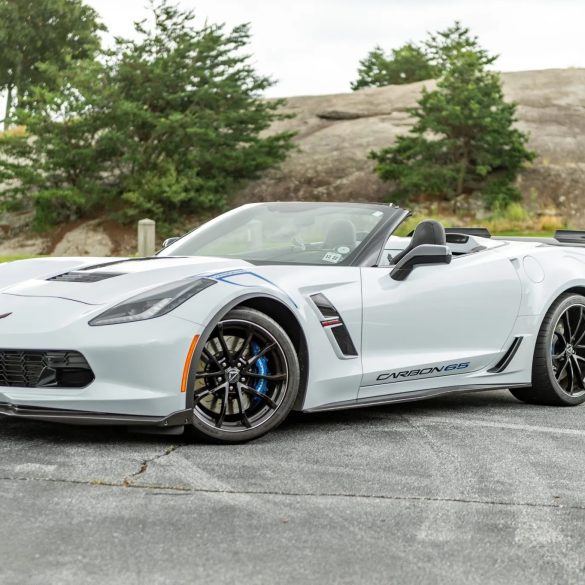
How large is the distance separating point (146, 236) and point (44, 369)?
1929 cm

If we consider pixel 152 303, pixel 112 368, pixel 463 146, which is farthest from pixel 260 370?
pixel 463 146

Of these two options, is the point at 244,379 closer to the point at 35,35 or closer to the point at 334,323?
the point at 334,323

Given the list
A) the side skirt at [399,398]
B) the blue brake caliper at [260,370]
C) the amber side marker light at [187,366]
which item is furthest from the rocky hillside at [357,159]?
the amber side marker light at [187,366]

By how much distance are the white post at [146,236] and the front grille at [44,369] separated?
18931 millimetres

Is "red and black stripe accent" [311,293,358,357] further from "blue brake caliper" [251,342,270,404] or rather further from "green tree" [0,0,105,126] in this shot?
"green tree" [0,0,105,126]

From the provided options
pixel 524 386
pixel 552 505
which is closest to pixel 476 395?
pixel 524 386

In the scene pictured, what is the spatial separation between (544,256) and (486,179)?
24.1 meters

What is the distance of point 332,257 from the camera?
6.13 meters

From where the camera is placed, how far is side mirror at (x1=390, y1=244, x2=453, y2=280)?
6141 mm

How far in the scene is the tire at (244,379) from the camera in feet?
17.4

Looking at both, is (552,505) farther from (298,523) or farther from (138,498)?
(138,498)

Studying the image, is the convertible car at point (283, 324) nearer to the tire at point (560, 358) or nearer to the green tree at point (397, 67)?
the tire at point (560, 358)

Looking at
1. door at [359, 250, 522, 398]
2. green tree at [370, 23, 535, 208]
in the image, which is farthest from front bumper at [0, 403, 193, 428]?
green tree at [370, 23, 535, 208]

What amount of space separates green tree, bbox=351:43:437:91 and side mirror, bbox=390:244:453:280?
57.8 metres
